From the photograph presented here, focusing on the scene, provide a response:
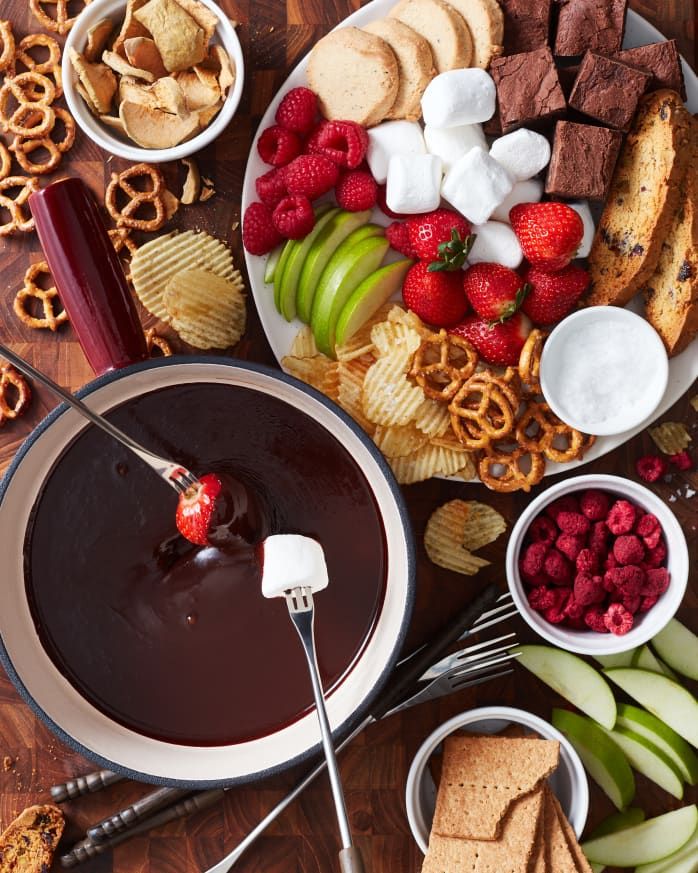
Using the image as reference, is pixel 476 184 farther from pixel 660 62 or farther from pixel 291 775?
pixel 291 775

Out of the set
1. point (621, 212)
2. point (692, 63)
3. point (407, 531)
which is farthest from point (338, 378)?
point (692, 63)

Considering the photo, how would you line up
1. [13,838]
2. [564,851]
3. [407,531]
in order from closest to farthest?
[407,531], [564,851], [13,838]

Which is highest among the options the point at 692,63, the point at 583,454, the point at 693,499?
the point at 692,63

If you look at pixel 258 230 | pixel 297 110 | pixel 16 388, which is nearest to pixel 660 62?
pixel 297 110

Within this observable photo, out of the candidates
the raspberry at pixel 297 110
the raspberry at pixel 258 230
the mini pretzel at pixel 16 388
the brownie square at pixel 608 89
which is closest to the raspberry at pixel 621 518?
the brownie square at pixel 608 89

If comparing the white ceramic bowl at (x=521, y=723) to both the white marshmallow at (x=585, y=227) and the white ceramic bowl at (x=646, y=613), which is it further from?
the white marshmallow at (x=585, y=227)

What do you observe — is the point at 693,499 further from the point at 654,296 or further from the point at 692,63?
the point at 692,63

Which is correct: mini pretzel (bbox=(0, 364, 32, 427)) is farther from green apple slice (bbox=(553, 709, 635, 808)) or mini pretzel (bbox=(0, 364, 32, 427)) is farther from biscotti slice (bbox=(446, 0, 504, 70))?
green apple slice (bbox=(553, 709, 635, 808))
